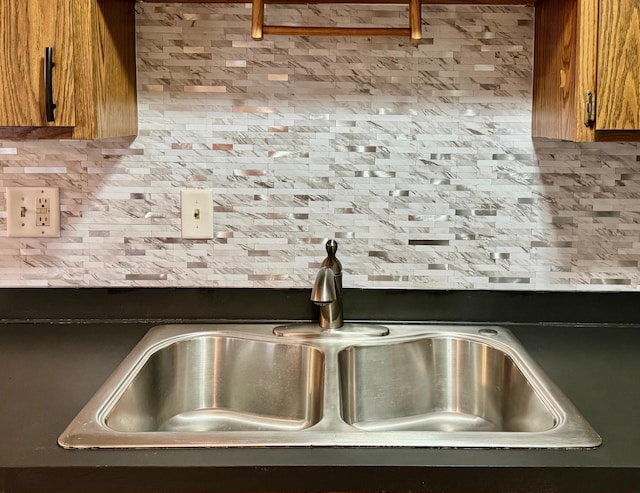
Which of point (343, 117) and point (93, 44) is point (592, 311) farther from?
point (93, 44)

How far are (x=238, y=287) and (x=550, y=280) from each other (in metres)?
0.70

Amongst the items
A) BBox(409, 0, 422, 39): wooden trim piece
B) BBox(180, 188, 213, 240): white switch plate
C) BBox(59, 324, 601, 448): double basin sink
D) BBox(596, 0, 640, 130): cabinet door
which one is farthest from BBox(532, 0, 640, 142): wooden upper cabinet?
BBox(180, 188, 213, 240): white switch plate

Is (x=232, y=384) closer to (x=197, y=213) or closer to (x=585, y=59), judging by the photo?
(x=197, y=213)

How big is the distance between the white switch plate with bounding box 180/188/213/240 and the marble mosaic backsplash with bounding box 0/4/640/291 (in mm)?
17

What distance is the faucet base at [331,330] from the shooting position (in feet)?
5.45

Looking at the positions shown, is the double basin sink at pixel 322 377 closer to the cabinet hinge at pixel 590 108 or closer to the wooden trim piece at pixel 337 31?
the cabinet hinge at pixel 590 108

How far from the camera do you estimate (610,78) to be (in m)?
1.36

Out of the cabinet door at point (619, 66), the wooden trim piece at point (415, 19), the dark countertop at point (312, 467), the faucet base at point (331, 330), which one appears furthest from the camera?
the faucet base at point (331, 330)

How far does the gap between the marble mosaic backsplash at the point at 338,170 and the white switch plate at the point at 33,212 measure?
0.02 m

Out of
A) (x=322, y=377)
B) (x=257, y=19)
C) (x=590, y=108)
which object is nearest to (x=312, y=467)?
(x=322, y=377)

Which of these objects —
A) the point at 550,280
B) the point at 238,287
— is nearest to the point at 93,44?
the point at 238,287

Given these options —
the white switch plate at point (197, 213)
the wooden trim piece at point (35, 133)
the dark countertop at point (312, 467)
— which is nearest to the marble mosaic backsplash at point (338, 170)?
the white switch plate at point (197, 213)

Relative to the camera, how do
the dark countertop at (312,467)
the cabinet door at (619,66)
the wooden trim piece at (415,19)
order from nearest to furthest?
the dark countertop at (312,467) < the cabinet door at (619,66) < the wooden trim piece at (415,19)

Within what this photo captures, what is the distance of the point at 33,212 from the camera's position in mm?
1737
